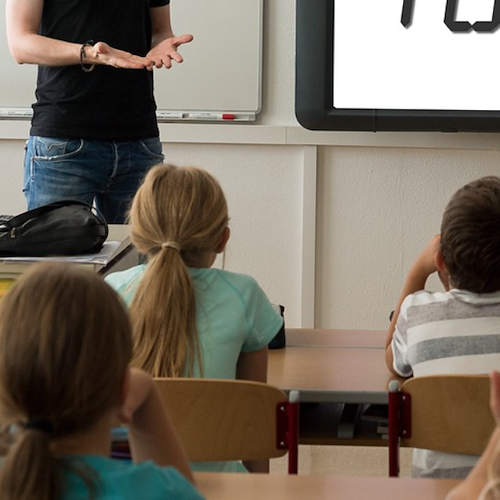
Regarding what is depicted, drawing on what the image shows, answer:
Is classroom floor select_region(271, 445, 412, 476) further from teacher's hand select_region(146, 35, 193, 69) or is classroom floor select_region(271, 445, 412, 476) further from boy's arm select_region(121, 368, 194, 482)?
boy's arm select_region(121, 368, 194, 482)

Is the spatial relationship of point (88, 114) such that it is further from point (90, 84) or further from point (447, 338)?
point (447, 338)

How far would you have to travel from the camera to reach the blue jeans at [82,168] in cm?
278

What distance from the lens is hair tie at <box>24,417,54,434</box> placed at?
959mm

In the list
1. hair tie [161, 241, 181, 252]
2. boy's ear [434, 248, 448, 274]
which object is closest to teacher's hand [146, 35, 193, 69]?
hair tie [161, 241, 181, 252]

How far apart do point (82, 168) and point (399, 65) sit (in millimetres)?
1509

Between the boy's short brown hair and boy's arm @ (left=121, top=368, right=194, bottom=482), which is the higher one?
the boy's short brown hair

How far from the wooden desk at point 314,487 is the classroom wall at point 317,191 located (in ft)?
8.41

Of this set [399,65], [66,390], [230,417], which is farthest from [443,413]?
[399,65]

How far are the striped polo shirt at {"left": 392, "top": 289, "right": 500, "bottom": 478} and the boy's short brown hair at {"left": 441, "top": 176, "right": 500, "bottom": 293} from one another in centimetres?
3

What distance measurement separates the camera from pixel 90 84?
2803 mm

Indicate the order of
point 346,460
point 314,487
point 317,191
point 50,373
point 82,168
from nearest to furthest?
point 50,373, point 314,487, point 82,168, point 346,460, point 317,191

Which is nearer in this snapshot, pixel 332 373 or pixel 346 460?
pixel 332 373

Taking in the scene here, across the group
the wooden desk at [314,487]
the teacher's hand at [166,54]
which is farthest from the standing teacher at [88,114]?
the wooden desk at [314,487]

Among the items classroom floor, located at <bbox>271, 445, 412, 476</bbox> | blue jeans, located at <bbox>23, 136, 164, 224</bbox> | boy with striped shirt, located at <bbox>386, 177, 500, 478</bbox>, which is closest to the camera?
boy with striped shirt, located at <bbox>386, 177, 500, 478</bbox>
